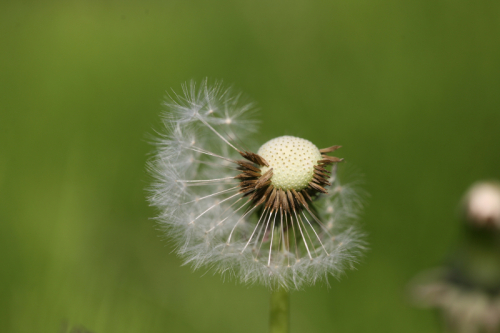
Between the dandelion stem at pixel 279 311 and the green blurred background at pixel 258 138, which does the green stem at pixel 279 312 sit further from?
the green blurred background at pixel 258 138

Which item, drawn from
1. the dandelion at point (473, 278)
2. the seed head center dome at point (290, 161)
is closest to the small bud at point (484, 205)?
the dandelion at point (473, 278)

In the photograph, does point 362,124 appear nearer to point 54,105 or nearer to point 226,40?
point 226,40

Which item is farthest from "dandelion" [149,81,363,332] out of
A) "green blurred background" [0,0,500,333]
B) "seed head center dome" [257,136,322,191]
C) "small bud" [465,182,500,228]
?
"green blurred background" [0,0,500,333]

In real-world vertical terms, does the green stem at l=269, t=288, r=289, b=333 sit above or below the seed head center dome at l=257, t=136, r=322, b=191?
below

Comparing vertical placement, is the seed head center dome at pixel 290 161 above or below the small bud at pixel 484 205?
below

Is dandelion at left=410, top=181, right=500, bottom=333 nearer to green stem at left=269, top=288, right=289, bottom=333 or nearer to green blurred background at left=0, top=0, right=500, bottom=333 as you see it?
green blurred background at left=0, top=0, right=500, bottom=333
